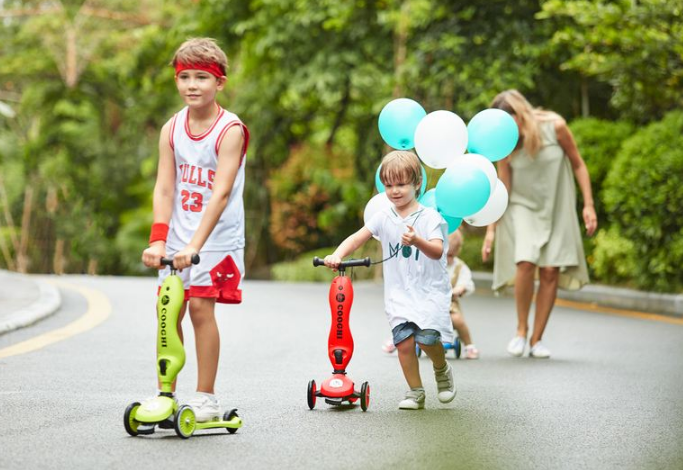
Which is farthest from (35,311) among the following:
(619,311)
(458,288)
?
(619,311)

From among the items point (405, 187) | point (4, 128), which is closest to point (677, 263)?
point (405, 187)

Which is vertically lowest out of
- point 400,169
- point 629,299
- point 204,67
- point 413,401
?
point 629,299

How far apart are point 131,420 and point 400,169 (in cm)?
188

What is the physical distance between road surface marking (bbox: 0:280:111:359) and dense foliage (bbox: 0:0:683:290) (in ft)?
10.6

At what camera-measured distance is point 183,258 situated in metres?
4.73

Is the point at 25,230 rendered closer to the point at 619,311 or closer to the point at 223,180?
the point at 619,311

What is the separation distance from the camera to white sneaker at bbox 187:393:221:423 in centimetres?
496

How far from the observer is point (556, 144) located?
8367 mm

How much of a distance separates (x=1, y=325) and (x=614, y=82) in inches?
312

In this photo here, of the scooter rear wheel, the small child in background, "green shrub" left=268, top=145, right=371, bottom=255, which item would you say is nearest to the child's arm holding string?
the scooter rear wheel

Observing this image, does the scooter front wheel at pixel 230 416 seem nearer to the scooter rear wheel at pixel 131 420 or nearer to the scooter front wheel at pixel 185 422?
the scooter front wheel at pixel 185 422

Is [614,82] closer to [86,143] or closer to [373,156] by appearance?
[373,156]

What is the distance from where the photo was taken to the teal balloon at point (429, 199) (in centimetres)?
642

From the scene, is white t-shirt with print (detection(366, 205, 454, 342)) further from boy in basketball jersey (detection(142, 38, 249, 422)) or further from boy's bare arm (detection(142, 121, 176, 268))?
boy's bare arm (detection(142, 121, 176, 268))
